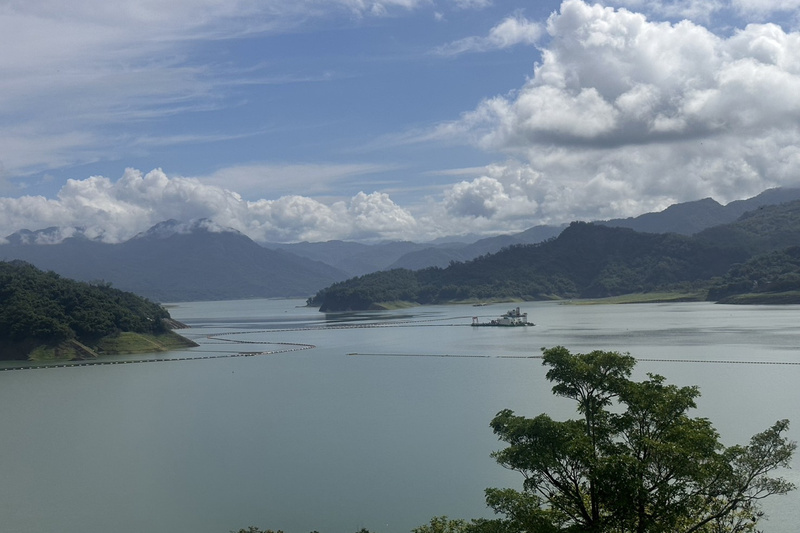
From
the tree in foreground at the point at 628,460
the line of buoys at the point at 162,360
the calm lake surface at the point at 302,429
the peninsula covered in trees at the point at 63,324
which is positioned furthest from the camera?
the peninsula covered in trees at the point at 63,324

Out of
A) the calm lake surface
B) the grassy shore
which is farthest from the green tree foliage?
the calm lake surface

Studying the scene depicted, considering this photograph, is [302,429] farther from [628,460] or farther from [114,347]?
[114,347]

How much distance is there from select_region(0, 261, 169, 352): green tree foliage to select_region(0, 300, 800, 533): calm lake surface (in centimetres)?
1162

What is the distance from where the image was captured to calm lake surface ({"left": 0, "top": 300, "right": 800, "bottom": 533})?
80.2ft

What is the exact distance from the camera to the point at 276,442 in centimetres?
3450

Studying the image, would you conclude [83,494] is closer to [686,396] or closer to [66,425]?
[66,425]

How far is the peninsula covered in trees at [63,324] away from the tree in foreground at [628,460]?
241 feet

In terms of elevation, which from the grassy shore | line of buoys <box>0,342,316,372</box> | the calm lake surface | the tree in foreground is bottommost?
the calm lake surface

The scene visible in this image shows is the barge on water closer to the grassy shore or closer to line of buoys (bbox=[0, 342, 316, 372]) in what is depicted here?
line of buoys (bbox=[0, 342, 316, 372])

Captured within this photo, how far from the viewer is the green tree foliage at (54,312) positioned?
79312 millimetres

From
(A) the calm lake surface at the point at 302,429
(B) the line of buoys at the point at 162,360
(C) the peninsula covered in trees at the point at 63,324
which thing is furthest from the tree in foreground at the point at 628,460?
(C) the peninsula covered in trees at the point at 63,324

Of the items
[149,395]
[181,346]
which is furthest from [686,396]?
[181,346]

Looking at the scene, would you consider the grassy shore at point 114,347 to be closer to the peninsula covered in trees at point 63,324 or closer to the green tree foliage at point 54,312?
the peninsula covered in trees at point 63,324

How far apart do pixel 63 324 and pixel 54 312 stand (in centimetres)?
302
